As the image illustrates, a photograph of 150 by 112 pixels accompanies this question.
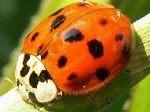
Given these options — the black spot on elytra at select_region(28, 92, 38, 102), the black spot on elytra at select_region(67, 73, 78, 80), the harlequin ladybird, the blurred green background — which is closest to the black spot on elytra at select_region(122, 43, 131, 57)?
the harlequin ladybird

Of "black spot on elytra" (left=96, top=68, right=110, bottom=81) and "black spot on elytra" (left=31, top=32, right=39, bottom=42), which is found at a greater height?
"black spot on elytra" (left=31, top=32, right=39, bottom=42)

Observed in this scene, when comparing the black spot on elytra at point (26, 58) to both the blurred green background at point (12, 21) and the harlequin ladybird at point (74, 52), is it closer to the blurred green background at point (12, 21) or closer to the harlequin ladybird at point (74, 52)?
the harlequin ladybird at point (74, 52)

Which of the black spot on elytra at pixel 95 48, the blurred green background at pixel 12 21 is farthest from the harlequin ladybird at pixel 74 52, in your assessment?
the blurred green background at pixel 12 21

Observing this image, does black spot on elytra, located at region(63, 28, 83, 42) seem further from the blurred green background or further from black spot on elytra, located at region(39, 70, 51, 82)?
the blurred green background

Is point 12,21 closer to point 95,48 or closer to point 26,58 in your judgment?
point 26,58

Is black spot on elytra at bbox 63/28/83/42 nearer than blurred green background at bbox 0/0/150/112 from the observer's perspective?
Yes

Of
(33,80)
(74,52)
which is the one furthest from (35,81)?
(74,52)
